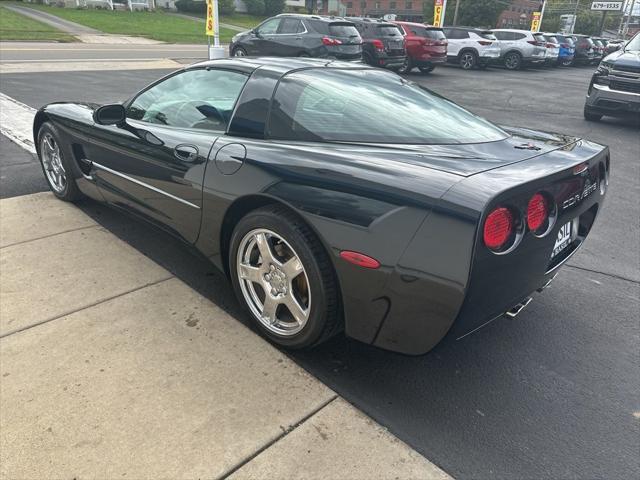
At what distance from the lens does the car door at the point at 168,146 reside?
2.82m

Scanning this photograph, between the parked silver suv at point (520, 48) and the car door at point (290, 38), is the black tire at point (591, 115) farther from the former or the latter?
the parked silver suv at point (520, 48)

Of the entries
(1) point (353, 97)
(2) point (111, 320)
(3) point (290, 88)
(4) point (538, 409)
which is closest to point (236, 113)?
(3) point (290, 88)

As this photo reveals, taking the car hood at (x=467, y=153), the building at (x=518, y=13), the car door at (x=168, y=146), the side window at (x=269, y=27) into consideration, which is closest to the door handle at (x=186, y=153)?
the car door at (x=168, y=146)

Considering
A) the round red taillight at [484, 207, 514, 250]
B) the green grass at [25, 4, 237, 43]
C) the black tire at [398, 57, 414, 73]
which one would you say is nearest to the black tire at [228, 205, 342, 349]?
the round red taillight at [484, 207, 514, 250]

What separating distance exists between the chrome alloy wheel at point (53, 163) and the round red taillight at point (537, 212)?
11.8 feet

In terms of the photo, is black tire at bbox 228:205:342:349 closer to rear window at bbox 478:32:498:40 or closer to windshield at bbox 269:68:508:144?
windshield at bbox 269:68:508:144

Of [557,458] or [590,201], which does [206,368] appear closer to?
[557,458]

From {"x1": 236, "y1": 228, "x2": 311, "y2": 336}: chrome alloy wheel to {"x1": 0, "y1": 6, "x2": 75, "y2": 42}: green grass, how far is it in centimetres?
2366

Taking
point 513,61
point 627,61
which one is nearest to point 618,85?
point 627,61

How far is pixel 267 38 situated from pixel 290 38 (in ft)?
2.75

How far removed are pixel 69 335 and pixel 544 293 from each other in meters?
2.85

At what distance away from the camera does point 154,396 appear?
2.24 m

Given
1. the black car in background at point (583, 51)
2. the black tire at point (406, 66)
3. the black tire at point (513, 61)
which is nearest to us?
the black tire at point (406, 66)

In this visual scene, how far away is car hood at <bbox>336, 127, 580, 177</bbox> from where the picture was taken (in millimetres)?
2080
